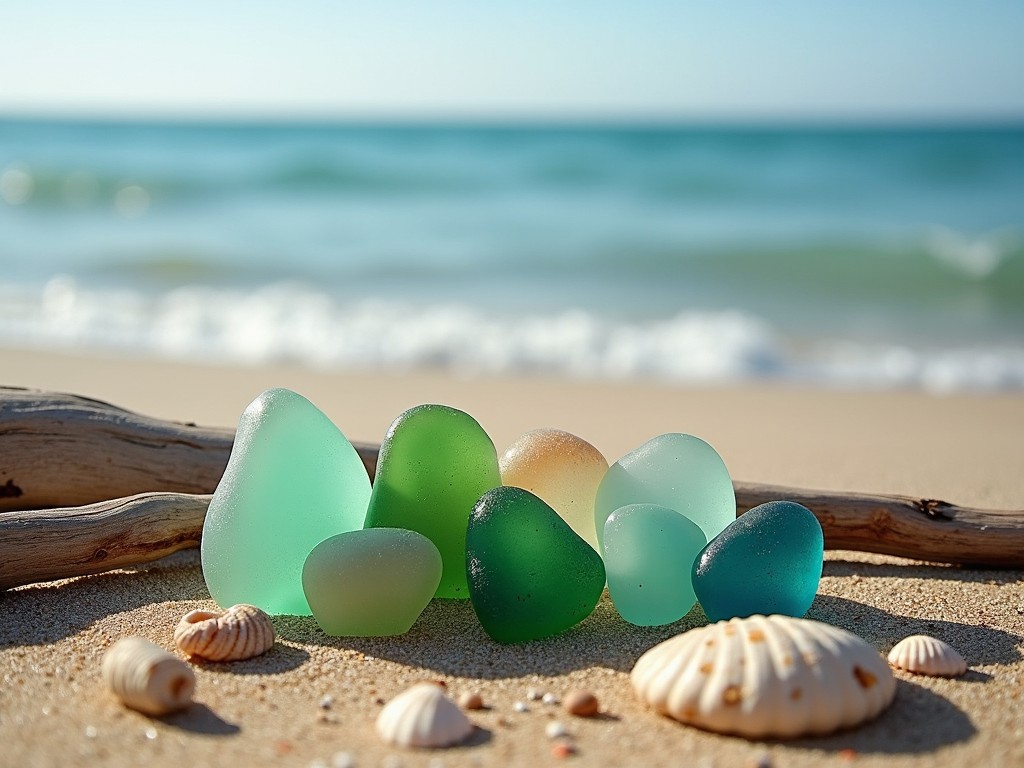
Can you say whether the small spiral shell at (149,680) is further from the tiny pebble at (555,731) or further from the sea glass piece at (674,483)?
the sea glass piece at (674,483)

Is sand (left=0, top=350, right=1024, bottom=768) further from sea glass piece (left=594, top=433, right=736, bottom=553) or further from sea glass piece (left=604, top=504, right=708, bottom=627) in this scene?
sea glass piece (left=594, top=433, right=736, bottom=553)

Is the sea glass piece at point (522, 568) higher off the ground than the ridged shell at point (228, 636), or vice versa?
the sea glass piece at point (522, 568)

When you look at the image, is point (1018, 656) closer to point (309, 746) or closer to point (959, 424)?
point (309, 746)

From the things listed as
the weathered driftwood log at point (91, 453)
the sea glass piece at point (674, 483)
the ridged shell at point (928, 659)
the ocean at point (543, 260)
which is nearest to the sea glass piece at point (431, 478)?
the sea glass piece at point (674, 483)

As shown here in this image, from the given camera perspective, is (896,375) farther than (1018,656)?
Yes

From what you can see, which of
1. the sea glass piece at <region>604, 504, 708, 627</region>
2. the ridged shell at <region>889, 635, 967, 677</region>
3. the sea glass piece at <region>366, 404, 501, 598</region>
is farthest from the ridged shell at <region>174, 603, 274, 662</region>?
the ridged shell at <region>889, 635, 967, 677</region>

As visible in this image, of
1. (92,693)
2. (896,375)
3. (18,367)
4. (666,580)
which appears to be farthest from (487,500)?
(896,375)

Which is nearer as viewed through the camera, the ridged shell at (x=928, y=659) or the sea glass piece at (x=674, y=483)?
the ridged shell at (x=928, y=659)

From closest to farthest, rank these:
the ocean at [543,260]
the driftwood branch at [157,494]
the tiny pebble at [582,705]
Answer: the tiny pebble at [582,705]
the driftwood branch at [157,494]
the ocean at [543,260]
